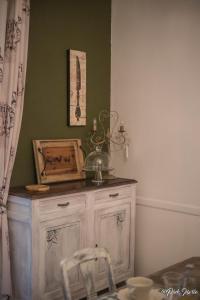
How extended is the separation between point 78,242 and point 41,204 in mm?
517

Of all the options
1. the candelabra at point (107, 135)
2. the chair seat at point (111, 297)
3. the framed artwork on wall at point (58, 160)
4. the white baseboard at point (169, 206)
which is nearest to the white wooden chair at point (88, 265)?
the chair seat at point (111, 297)

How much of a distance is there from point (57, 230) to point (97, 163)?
0.75 metres

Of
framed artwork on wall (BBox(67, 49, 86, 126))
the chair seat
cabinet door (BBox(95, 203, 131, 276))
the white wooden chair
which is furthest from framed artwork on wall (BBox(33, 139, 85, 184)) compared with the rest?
the chair seat

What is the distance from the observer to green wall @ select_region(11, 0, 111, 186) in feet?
10.8

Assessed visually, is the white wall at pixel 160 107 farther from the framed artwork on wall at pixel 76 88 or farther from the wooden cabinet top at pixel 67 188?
the framed artwork on wall at pixel 76 88

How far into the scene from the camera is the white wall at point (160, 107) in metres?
3.38

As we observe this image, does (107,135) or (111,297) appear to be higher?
(107,135)

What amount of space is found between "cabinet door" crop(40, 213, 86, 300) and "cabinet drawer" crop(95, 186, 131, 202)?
0.75 ft

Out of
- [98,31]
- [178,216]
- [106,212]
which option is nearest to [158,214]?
[178,216]

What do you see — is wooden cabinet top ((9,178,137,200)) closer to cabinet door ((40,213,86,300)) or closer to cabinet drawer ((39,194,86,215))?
cabinet drawer ((39,194,86,215))

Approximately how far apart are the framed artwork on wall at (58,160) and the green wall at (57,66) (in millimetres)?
65

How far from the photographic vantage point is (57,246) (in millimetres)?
3031

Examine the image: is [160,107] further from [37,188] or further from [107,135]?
[37,188]

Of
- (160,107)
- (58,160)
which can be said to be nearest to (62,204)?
(58,160)
